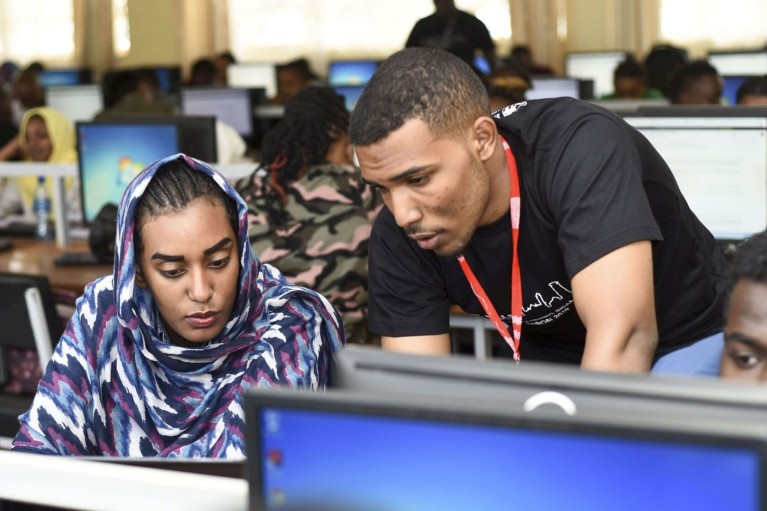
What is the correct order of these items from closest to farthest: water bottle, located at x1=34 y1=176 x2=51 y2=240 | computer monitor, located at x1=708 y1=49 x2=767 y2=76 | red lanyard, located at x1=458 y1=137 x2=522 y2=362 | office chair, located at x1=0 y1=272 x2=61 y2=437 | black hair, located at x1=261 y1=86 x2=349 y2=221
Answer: red lanyard, located at x1=458 y1=137 x2=522 y2=362, office chair, located at x1=0 y1=272 x2=61 y2=437, black hair, located at x1=261 y1=86 x2=349 y2=221, water bottle, located at x1=34 y1=176 x2=51 y2=240, computer monitor, located at x1=708 y1=49 x2=767 y2=76

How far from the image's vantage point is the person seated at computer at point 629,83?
7312mm

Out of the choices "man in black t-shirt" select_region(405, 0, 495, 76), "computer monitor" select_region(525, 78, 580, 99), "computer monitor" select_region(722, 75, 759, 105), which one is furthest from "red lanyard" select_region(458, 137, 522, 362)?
"computer monitor" select_region(525, 78, 580, 99)

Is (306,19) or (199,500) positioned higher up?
(306,19)

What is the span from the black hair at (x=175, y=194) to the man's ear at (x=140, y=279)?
0.09 feet

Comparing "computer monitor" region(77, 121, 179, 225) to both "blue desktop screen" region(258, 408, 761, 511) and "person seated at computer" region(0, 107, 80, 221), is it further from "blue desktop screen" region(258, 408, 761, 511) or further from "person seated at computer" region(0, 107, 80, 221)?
"blue desktop screen" region(258, 408, 761, 511)

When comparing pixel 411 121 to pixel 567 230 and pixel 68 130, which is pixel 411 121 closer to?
pixel 567 230

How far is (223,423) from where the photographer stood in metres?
1.92

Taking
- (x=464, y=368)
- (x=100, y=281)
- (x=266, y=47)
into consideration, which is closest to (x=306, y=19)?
(x=266, y=47)

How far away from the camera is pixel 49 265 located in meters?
4.10

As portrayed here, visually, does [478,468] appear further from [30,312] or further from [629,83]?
[629,83]

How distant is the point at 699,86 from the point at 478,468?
493 centimetres

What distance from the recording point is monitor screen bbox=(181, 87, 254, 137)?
7727mm

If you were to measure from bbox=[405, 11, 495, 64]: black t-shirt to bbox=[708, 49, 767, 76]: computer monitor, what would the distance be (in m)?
2.23

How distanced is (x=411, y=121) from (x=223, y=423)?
60 centimetres
